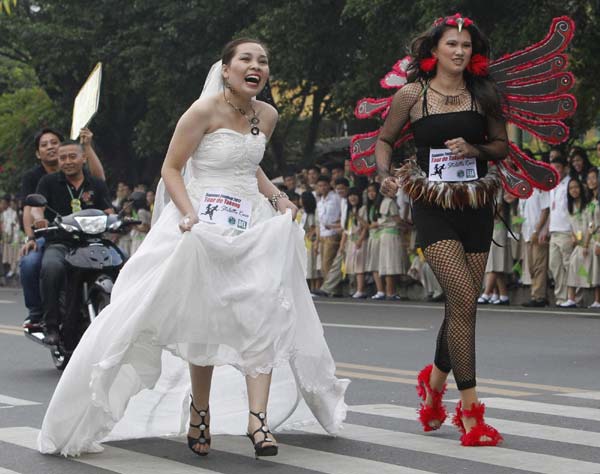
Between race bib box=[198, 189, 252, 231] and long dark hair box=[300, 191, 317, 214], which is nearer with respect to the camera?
race bib box=[198, 189, 252, 231]

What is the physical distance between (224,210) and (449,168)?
3.90 feet

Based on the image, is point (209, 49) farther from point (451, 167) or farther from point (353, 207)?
point (451, 167)

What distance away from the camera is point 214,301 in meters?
6.43

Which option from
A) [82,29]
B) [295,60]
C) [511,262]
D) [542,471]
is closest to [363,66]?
[295,60]

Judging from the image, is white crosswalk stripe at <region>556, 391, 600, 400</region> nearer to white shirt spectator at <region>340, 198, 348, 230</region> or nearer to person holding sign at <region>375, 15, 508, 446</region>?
person holding sign at <region>375, 15, 508, 446</region>

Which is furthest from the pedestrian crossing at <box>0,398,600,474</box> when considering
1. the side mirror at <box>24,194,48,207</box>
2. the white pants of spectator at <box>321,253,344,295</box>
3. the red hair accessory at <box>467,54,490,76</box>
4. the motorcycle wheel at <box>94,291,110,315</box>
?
the white pants of spectator at <box>321,253,344,295</box>

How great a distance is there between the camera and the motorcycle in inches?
423

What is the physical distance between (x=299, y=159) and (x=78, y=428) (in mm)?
30102

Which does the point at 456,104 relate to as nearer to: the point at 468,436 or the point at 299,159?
the point at 468,436

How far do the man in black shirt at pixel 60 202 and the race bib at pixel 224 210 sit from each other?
14.7ft

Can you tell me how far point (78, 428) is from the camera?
6.56 m

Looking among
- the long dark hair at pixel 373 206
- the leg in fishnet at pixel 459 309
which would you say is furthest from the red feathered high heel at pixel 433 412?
the long dark hair at pixel 373 206

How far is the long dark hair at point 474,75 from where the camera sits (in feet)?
23.1

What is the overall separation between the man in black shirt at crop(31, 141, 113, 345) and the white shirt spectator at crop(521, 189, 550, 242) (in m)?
8.71
